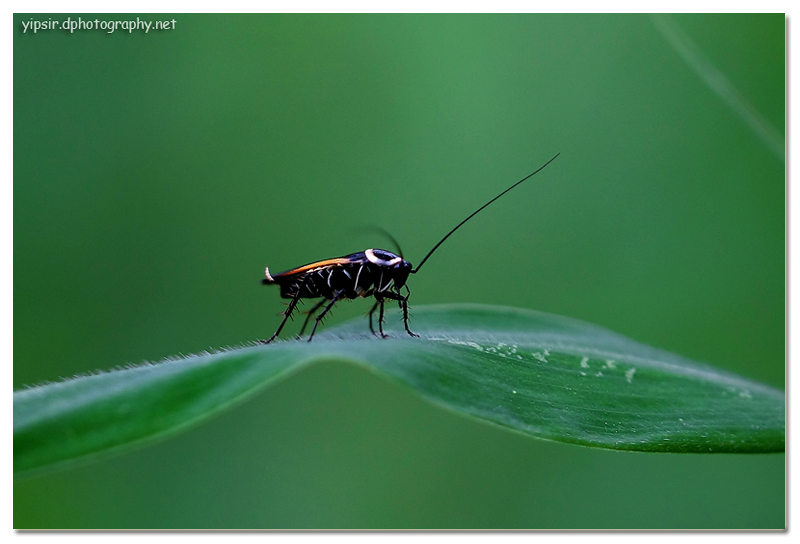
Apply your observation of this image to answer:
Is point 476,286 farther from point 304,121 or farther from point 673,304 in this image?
point 304,121

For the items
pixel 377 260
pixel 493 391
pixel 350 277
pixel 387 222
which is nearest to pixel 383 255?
pixel 377 260

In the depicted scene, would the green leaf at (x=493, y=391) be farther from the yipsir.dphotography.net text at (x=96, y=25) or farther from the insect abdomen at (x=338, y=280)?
the yipsir.dphotography.net text at (x=96, y=25)

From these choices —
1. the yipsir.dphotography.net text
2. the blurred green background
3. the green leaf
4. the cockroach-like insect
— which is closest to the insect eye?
the cockroach-like insect

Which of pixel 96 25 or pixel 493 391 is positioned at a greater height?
pixel 96 25

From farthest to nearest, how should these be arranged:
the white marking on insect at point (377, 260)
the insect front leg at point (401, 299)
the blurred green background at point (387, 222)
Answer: the blurred green background at point (387, 222), the white marking on insect at point (377, 260), the insect front leg at point (401, 299)

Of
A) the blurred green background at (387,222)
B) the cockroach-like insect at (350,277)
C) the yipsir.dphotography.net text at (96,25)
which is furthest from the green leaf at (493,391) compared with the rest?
the yipsir.dphotography.net text at (96,25)

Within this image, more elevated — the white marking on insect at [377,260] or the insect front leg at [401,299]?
the white marking on insect at [377,260]

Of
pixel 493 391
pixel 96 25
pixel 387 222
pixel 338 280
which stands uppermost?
pixel 96 25

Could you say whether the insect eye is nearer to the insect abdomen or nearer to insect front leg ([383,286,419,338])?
the insect abdomen

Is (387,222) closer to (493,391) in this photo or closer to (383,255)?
(383,255)
